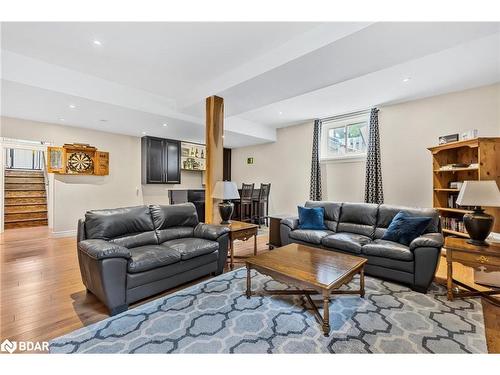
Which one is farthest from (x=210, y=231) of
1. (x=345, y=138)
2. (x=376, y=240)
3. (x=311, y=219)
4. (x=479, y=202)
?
(x=345, y=138)

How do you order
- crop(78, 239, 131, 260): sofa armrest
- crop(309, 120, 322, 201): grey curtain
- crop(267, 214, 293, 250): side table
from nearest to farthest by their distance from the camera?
crop(78, 239, 131, 260): sofa armrest → crop(267, 214, 293, 250): side table → crop(309, 120, 322, 201): grey curtain

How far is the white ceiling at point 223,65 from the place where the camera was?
7.36ft

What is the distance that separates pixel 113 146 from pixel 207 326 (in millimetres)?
5180

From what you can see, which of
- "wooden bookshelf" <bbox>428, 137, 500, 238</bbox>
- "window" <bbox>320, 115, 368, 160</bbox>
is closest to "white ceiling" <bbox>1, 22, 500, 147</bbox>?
"window" <bbox>320, 115, 368, 160</bbox>

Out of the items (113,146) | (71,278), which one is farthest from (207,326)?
(113,146)

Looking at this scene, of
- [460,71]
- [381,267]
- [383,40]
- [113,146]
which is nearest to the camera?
[383,40]

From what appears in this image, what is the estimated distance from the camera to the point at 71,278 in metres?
2.81

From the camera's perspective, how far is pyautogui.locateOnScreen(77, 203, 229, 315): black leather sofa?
2.03 meters

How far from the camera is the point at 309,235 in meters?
3.42

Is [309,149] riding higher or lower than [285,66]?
lower

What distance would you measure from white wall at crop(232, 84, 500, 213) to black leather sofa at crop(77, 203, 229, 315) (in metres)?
3.43

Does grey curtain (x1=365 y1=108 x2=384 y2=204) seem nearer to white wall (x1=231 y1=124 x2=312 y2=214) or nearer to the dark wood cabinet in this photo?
white wall (x1=231 y1=124 x2=312 y2=214)

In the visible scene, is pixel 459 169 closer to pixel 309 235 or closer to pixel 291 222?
pixel 309 235
